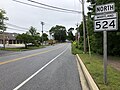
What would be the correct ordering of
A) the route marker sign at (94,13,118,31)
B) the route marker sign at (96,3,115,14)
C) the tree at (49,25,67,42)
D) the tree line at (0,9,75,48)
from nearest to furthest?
the route marker sign at (94,13,118,31) < the route marker sign at (96,3,115,14) < the tree line at (0,9,75,48) < the tree at (49,25,67,42)

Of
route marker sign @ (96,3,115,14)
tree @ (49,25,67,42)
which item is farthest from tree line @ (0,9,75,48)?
route marker sign @ (96,3,115,14)

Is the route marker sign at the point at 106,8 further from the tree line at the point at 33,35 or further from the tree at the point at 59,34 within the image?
the tree at the point at 59,34

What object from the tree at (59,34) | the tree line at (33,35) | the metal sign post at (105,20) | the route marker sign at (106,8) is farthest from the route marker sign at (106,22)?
the tree at (59,34)

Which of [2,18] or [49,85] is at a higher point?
[2,18]

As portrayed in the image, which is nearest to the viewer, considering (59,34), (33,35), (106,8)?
(106,8)

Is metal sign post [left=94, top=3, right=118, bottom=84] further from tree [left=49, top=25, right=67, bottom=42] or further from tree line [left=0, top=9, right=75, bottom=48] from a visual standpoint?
tree [left=49, top=25, right=67, bottom=42]

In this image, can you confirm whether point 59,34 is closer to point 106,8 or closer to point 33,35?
point 33,35

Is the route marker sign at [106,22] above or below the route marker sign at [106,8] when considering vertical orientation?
below

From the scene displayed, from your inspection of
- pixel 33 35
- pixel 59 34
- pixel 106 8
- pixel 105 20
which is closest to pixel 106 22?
pixel 105 20

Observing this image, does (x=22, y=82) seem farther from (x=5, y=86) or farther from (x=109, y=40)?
(x=109, y=40)

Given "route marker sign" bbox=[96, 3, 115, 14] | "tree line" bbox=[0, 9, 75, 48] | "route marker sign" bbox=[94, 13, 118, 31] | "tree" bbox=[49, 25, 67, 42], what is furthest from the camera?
"tree" bbox=[49, 25, 67, 42]

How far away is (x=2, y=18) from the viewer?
54.3 meters

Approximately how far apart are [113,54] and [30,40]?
48431mm

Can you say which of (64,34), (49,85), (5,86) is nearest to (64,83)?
(49,85)
